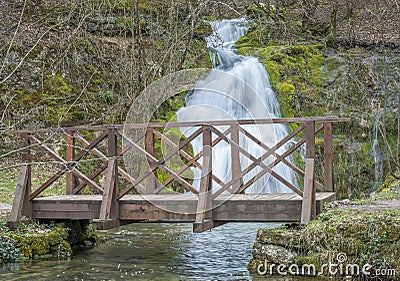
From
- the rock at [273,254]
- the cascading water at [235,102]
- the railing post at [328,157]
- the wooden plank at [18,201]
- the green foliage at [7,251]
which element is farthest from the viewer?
the cascading water at [235,102]

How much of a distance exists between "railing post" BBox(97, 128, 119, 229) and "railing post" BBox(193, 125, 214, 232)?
132 cm

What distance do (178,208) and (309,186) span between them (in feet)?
5.93

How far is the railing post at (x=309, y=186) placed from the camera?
7449mm

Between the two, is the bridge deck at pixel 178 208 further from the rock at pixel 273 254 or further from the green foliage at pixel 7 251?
the green foliage at pixel 7 251

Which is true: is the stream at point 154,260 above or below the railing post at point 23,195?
below

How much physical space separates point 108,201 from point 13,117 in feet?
20.5

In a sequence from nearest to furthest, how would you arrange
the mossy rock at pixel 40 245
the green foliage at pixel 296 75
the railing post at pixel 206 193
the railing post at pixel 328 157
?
the railing post at pixel 206 193 < the mossy rock at pixel 40 245 < the railing post at pixel 328 157 < the green foliage at pixel 296 75

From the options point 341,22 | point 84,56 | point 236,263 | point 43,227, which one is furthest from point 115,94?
point 341,22

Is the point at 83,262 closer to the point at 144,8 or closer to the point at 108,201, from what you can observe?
the point at 108,201

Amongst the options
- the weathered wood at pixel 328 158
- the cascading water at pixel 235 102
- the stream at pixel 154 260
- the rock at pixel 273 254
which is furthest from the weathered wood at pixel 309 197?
the cascading water at pixel 235 102

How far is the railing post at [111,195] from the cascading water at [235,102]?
5.30 m

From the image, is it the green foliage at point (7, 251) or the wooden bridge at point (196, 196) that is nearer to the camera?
the wooden bridge at point (196, 196)

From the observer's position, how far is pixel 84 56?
1595cm

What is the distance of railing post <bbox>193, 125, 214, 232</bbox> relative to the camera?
7.75 meters
